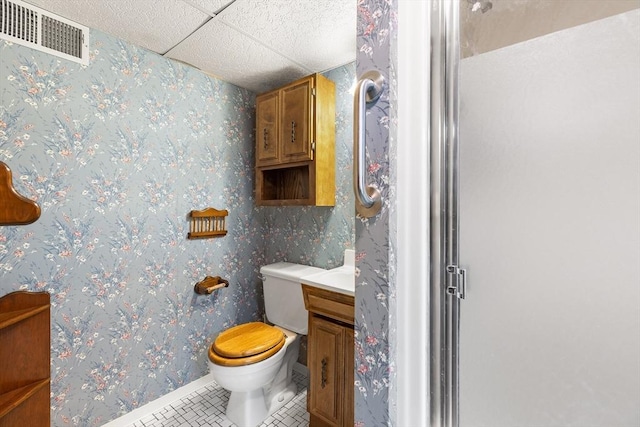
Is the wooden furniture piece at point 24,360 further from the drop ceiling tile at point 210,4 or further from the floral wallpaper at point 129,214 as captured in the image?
the drop ceiling tile at point 210,4

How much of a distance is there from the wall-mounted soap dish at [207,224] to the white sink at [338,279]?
0.75 meters

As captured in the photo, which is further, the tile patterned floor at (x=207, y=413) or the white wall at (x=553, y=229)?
the tile patterned floor at (x=207, y=413)

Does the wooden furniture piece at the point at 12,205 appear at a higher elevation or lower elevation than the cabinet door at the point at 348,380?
higher

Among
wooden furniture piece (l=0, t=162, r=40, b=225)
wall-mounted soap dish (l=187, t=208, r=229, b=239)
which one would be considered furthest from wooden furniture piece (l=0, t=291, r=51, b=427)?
wall-mounted soap dish (l=187, t=208, r=229, b=239)

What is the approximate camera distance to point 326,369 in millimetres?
1388

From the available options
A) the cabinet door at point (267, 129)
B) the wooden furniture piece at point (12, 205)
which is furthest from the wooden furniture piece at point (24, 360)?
the cabinet door at point (267, 129)

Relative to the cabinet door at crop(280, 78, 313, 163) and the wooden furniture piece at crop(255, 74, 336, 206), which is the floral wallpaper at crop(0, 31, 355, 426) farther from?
the cabinet door at crop(280, 78, 313, 163)

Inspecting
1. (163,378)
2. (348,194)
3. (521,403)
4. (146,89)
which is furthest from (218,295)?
(521,403)

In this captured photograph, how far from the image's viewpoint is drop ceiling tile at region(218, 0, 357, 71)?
126 centimetres

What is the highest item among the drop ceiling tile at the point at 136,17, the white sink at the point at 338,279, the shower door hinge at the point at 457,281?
the drop ceiling tile at the point at 136,17

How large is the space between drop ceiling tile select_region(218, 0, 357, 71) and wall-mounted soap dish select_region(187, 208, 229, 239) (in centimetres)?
108

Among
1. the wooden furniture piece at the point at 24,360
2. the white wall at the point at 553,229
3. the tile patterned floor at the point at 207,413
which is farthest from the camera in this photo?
the tile patterned floor at the point at 207,413

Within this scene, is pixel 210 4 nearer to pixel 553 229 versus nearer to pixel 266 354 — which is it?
pixel 553 229

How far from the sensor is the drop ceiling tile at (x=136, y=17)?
1.23 meters
